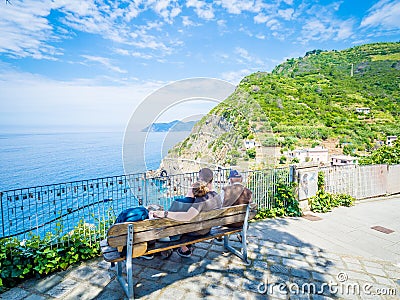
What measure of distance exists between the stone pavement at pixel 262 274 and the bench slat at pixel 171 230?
25.1 inches

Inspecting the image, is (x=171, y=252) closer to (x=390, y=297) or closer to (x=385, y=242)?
(x=390, y=297)

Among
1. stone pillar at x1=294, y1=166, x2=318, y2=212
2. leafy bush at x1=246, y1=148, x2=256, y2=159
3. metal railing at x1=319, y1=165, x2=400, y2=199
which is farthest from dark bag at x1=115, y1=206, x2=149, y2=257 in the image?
leafy bush at x1=246, y1=148, x2=256, y2=159

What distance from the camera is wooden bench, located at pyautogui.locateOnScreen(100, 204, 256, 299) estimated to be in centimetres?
240

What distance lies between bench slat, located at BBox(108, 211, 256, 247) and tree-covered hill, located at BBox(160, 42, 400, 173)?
14.3m

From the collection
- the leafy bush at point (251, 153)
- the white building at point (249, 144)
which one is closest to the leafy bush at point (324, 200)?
the leafy bush at point (251, 153)

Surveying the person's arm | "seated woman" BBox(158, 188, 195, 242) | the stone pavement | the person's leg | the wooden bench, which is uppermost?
"seated woman" BBox(158, 188, 195, 242)

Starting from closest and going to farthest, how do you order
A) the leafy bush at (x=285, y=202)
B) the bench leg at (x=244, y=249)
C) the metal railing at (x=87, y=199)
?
the metal railing at (x=87, y=199), the bench leg at (x=244, y=249), the leafy bush at (x=285, y=202)

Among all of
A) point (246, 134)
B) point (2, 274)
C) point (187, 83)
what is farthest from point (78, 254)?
point (246, 134)

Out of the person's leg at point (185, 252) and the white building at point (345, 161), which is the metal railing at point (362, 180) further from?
the person's leg at point (185, 252)

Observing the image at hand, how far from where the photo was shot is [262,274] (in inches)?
121

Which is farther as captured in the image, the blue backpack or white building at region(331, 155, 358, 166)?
white building at region(331, 155, 358, 166)

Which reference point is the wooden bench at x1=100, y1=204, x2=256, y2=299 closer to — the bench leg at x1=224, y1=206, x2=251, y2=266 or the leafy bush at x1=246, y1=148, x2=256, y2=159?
the bench leg at x1=224, y1=206, x2=251, y2=266

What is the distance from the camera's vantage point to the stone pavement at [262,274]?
2.69 meters

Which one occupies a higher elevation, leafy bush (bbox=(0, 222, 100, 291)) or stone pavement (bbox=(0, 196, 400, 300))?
leafy bush (bbox=(0, 222, 100, 291))
